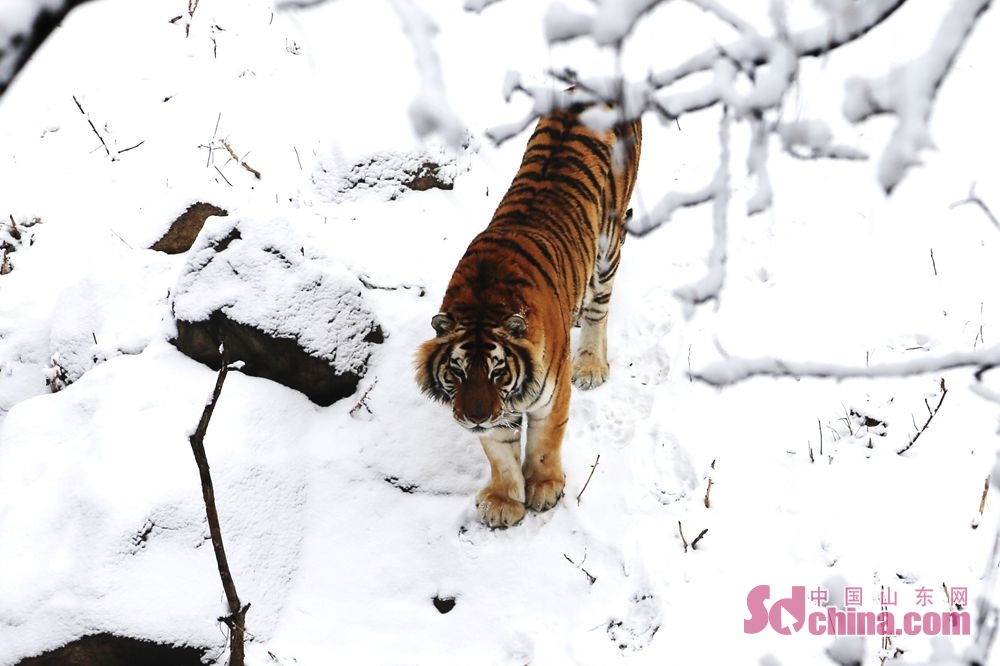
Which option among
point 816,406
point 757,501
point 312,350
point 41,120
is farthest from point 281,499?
point 41,120

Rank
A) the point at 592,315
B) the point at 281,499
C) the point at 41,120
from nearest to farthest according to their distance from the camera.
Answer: the point at 281,499
the point at 592,315
the point at 41,120

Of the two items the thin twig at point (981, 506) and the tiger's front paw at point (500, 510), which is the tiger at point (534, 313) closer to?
the tiger's front paw at point (500, 510)

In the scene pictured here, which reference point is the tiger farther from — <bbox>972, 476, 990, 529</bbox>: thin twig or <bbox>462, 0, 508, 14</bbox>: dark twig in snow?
<bbox>972, 476, 990, 529</bbox>: thin twig

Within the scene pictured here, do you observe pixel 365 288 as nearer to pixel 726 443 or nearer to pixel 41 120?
pixel 726 443

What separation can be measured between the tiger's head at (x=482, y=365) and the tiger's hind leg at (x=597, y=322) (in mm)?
978

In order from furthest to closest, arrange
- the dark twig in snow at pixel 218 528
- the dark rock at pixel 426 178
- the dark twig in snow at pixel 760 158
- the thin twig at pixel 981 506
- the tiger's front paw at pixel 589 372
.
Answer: the dark rock at pixel 426 178 → the tiger's front paw at pixel 589 372 → the thin twig at pixel 981 506 → the dark twig in snow at pixel 218 528 → the dark twig in snow at pixel 760 158

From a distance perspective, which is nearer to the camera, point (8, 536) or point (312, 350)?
point (8, 536)

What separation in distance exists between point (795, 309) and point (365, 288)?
2.34 meters

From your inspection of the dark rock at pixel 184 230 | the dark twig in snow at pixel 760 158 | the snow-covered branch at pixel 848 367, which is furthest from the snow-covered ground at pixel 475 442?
the dark twig in snow at pixel 760 158

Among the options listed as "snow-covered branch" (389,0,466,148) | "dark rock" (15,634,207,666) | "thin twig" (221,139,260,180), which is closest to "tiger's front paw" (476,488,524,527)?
"dark rock" (15,634,207,666)

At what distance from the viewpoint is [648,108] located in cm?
128

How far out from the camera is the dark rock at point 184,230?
4.58 m

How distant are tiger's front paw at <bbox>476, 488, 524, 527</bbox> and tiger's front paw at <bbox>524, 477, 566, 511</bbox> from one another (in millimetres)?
62

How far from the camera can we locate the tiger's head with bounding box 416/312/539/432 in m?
2.92
